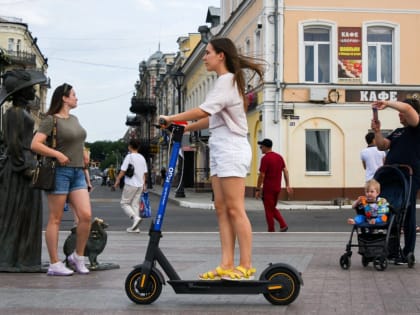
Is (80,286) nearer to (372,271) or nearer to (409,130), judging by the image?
(372,271)

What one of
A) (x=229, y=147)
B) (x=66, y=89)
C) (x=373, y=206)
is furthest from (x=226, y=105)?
(x=373, y=206)

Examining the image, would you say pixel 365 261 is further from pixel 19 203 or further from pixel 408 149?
pixel 19 203

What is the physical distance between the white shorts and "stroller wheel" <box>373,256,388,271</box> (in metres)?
2.78

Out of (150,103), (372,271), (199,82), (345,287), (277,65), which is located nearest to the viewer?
(345,287)

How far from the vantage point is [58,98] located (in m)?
8.16

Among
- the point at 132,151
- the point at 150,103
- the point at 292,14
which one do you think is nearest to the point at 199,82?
the point at 292,14

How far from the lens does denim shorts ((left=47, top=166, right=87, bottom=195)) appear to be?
7.97 meters

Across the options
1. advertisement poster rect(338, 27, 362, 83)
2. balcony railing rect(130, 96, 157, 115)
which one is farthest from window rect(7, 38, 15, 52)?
advertisement poster rect(338, 27, 362, 83)

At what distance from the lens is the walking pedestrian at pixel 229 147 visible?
20.5ft

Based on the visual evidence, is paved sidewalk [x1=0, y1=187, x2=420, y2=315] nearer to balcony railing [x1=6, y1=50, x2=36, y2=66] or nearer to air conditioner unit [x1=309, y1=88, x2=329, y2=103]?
air conditioner unit [x1=309, y1=88, x2=329, y2=103]

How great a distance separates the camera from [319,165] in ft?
105

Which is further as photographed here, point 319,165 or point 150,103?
point 150,103

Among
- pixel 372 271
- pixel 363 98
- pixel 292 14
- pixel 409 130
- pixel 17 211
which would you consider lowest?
pixel 372 271

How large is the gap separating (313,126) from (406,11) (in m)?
6.01
